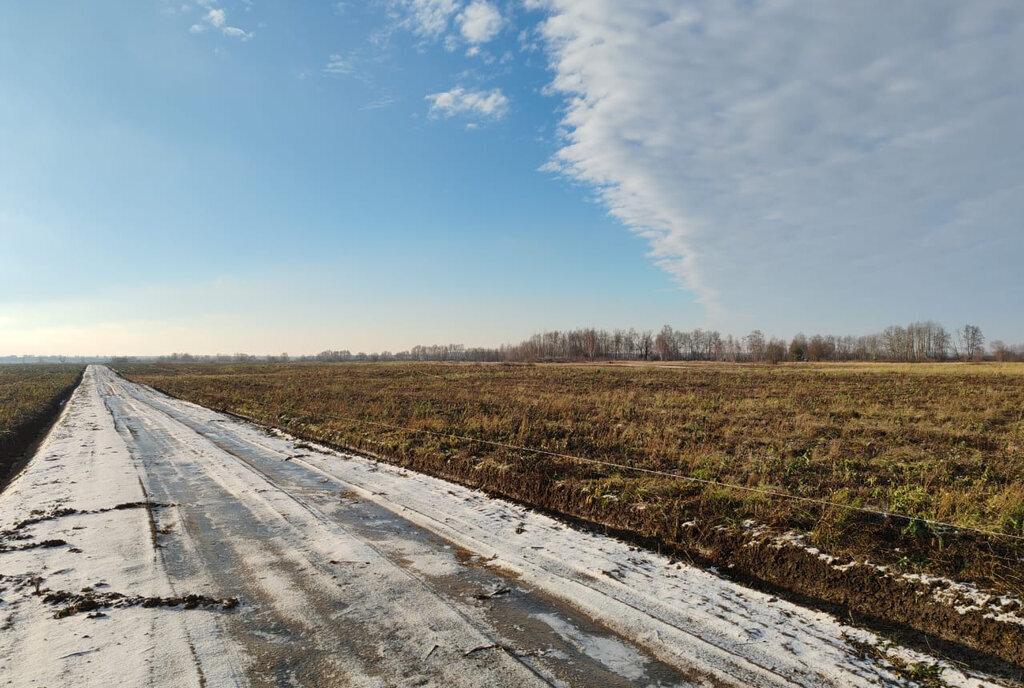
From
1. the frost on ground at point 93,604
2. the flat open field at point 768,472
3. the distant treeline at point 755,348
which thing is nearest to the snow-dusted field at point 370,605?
the frost on ground at point 93,604

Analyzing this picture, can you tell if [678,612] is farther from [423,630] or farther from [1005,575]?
[1005,575]

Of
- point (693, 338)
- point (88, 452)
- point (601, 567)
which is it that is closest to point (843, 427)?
point (601, 567)

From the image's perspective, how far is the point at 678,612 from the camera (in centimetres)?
468

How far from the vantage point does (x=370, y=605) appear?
15.4ft

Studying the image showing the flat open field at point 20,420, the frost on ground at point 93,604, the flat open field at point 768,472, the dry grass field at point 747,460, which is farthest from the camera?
the flat open field at point 20,420

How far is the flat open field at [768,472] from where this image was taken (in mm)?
5691

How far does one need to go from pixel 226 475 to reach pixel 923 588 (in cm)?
1141

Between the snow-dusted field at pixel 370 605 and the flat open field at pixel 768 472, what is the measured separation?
0.92 metres

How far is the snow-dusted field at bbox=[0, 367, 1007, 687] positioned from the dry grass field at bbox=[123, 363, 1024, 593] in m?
1.69

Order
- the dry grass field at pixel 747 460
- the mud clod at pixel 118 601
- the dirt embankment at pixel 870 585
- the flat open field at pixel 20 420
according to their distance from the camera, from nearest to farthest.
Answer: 1. the dirt embankment at pixel 870 585
2. the mud clod at pixel 118 601
3. the dry grass field at pixel 747 460
4. the flat open field at pixel 20 420

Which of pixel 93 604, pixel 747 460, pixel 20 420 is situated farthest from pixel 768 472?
pixel 20 420

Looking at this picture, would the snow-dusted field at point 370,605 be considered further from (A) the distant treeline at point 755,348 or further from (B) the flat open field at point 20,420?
(A) the distant treeline at point 755,348

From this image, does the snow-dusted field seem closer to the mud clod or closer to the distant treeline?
the mud clod

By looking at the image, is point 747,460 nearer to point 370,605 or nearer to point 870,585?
point 870,585
